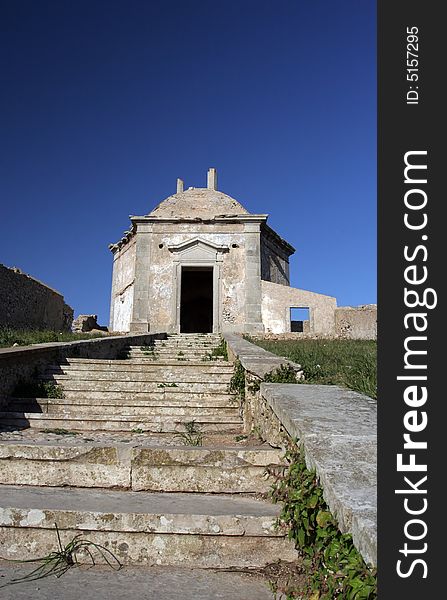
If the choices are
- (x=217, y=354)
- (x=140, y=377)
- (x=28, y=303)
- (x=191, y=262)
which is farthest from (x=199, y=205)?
(x=140, y=377)

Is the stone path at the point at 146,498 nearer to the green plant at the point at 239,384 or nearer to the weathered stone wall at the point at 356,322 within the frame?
the green plant at the point at 239,384

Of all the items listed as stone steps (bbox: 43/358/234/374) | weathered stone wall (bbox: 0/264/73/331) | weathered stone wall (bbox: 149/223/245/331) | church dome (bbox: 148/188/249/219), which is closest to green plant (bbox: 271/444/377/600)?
A: stone steps (bbox: 43/358/234/374)

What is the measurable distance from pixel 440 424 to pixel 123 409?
15.1 ft

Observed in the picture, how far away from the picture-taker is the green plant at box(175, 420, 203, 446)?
435 centimetres

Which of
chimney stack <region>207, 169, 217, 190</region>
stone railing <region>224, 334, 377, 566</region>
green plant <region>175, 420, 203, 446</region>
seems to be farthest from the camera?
chimney stack <region>207, 169, 217, 190</region>

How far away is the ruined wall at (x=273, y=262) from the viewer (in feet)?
65.5

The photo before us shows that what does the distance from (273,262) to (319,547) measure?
19.9m

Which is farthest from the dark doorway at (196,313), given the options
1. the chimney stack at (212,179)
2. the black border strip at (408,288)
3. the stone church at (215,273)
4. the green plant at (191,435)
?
the black border strip at (408,288)

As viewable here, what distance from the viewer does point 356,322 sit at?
1709cm

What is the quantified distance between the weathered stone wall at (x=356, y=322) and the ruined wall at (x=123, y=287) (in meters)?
8.82

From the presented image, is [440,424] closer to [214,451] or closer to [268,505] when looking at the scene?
[268,505]

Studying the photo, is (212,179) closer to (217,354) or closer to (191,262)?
(191,262)

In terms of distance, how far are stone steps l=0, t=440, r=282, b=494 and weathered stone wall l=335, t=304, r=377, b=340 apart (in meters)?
13.9

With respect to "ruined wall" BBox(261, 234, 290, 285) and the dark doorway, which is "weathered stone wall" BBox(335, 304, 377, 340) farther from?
the dark doorway
